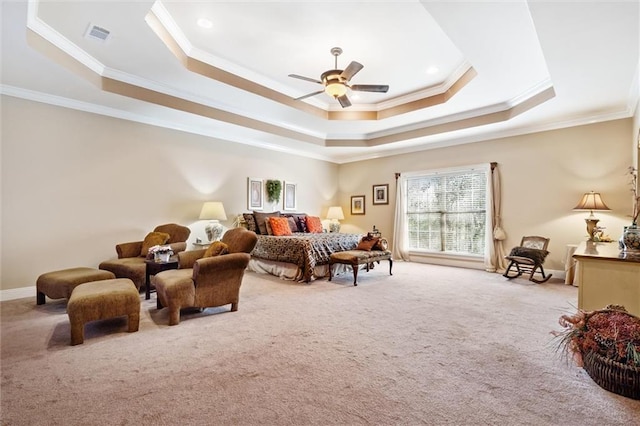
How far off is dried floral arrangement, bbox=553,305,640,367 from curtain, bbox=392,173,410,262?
520cm

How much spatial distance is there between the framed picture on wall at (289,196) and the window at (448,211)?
9.25 feet

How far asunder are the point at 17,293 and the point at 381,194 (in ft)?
23.1

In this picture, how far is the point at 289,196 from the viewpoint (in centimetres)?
749

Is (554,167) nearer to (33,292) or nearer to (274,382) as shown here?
(274,382)

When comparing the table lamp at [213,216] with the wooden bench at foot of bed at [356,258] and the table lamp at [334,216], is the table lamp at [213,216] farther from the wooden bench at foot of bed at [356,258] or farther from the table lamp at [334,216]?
the table lamp at [334,216]

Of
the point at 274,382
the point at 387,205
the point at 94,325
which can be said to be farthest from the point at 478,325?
the point at 387,205

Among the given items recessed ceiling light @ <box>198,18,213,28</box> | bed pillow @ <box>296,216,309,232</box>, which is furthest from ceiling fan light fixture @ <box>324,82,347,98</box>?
bed pillow @ <box>296,216,309,232</box>

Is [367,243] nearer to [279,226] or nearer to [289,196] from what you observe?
[279,226]

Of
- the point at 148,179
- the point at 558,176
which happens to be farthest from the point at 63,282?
the point at 558,176

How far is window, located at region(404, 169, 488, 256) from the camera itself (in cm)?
636

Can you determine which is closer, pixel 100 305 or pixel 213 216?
pixel 100 305

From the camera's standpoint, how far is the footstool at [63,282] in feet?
10.7

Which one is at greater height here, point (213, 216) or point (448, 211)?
point (448, 211)

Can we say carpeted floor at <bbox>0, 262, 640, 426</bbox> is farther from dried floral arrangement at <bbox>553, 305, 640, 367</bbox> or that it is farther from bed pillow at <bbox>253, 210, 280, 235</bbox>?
bed pillow at <bbox>253, 210, 280, 235</bbox>
